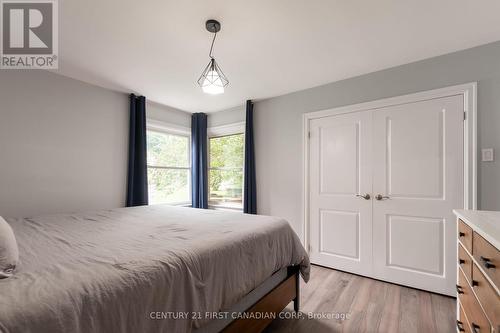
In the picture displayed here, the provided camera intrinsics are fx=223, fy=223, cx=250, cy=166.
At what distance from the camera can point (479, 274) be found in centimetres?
A: 105

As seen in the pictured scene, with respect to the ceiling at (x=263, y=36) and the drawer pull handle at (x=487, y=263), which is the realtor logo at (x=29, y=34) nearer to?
the ceiling at (x=263, y=36)

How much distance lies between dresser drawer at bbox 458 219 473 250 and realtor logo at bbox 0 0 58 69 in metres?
3.05

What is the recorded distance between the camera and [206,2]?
158 centimetres

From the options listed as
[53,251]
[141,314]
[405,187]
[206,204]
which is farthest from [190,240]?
[206,204]

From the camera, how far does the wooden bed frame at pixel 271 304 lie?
1349 millimetres

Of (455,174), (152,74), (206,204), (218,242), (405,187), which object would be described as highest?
(152,74)

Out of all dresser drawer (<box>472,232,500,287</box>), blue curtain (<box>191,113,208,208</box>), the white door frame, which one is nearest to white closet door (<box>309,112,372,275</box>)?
the white door frame

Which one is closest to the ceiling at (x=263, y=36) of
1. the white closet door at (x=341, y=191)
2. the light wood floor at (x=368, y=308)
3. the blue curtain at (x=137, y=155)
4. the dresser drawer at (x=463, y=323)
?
the blue curtain at (x=137, y=155)

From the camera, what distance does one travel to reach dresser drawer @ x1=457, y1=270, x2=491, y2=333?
3.25 feet

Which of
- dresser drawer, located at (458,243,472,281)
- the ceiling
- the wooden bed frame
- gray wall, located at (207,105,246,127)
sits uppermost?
the ceiling

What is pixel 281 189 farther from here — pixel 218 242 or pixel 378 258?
pixel 218 242

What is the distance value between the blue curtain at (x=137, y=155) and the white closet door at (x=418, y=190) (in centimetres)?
315

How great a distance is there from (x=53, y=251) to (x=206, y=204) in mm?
3096

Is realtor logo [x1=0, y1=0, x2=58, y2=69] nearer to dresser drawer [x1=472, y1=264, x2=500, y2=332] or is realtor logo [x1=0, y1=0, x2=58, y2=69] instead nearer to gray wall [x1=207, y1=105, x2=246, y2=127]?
gray wall [x1=207, y1=105, x2=246, y2=127]
